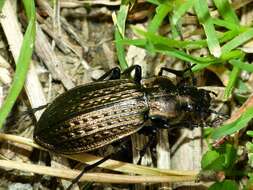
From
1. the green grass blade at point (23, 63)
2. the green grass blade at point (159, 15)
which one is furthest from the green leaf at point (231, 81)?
the green grass blade at point (23, 63)

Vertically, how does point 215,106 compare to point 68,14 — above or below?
below

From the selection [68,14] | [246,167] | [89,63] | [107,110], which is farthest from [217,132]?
[68,14]

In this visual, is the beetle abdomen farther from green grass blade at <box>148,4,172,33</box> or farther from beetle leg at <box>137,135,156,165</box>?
green grass blade at <box>148,4,172,33</box>

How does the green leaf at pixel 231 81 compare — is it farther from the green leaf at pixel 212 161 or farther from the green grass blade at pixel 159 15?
the green grass blade at pixel 159 15

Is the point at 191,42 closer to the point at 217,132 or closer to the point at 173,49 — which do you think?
the point at 173,49

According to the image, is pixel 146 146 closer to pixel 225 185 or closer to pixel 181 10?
pixel 225 185

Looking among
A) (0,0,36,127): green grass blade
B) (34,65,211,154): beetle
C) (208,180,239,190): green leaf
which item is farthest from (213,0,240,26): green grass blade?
(0,0,36,127): green grass blade

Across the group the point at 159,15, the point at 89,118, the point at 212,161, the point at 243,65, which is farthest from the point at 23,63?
the point at 243,65
